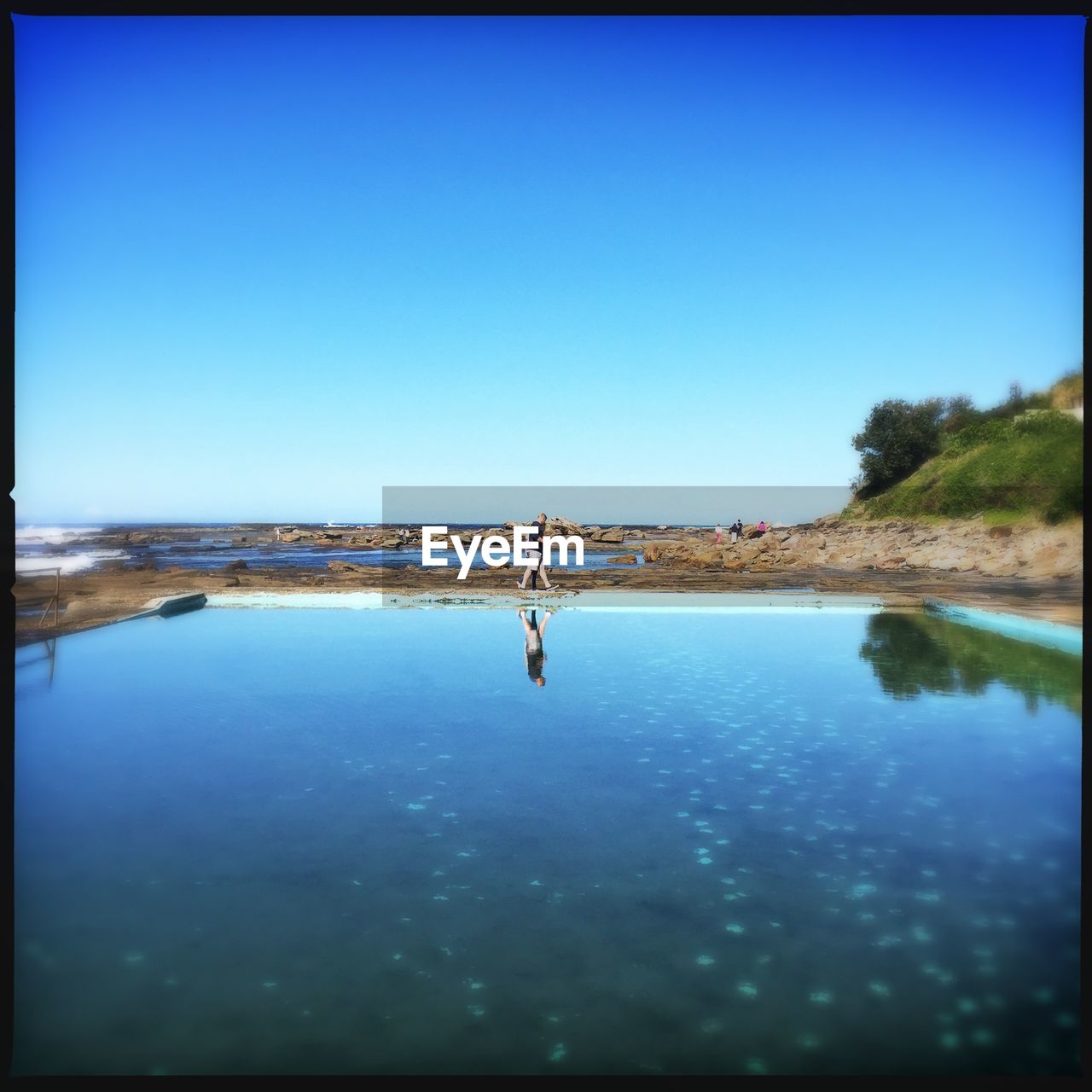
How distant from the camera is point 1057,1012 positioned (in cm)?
264

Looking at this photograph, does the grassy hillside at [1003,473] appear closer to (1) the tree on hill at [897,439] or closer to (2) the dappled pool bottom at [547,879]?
(1) the tree on hill at [897,439]

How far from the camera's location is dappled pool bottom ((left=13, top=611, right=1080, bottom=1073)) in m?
2.59

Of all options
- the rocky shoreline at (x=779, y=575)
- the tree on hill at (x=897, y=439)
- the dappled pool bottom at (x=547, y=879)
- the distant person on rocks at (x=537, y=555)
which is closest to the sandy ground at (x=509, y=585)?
the rocky shoreline at (x=779, y=575)

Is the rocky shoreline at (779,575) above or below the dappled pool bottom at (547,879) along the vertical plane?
above

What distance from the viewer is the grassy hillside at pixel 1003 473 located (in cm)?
2309

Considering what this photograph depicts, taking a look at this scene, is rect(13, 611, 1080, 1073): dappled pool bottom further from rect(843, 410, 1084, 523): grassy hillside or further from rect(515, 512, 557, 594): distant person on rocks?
rect(843, 410, 1084, 523): grassy hillside

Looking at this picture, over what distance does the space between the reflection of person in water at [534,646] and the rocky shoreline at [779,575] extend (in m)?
2.94

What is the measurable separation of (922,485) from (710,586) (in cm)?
1654

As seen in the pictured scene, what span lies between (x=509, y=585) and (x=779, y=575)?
293 inches

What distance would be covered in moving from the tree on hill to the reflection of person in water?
2581cm

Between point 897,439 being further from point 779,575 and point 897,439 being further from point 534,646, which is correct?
point 534,646

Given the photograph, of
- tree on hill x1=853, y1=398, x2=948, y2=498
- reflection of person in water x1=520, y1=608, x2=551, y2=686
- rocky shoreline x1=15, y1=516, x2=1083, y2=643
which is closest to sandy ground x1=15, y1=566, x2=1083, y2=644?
rocky shoreline x1=15, y1=516, x2=1083, y2=643

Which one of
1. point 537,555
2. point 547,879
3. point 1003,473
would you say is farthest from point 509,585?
point 1003,473

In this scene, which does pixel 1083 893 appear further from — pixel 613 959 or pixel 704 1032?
pixel 613 959
